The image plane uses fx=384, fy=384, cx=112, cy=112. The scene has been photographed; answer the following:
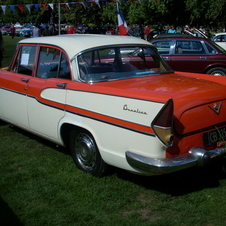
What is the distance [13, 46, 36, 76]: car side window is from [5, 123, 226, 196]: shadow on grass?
2.03 metres

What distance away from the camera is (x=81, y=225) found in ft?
11.3

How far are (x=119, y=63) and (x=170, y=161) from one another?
6.02ft

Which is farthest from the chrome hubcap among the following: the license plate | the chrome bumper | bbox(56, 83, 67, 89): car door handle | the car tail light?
the license plate

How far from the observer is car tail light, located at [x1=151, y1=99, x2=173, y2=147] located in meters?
3.47

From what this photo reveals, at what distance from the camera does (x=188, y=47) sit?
11.3 m

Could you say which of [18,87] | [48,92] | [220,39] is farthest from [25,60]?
[220,39]

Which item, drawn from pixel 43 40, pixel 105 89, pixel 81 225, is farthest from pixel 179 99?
pixel 43 40

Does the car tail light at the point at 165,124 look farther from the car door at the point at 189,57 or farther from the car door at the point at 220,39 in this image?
the car door at the point at 220,39

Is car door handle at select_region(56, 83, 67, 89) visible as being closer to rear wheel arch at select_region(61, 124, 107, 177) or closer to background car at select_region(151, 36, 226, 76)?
rear wheel arch at select_region(61, 124, 107, 177)

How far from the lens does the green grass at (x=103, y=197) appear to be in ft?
11.7

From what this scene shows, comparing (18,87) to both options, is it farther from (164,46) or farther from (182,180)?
(164,46)

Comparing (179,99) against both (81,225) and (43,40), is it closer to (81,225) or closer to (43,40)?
(81,225)

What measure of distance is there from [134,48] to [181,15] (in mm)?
27075

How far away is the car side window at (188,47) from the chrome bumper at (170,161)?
311 inches
